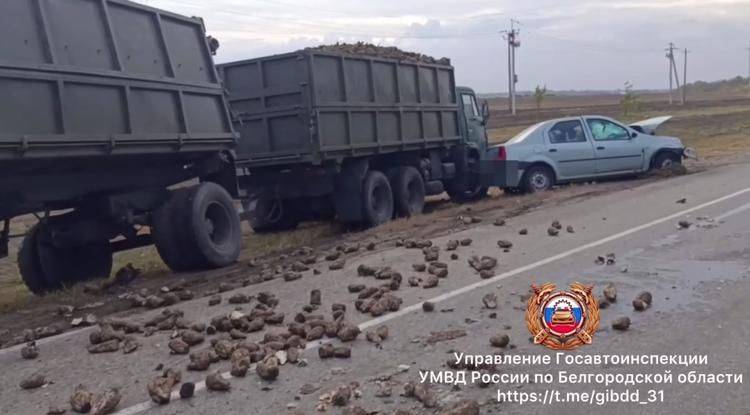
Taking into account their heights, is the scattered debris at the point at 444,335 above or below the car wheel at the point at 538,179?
above

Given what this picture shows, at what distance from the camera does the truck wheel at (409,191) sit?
17.1m

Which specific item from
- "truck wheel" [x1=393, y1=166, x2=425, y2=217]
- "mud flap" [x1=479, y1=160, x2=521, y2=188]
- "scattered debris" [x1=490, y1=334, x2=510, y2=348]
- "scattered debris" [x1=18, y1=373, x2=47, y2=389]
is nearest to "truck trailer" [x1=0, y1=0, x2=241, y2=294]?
"scattered debris" [x1=18, y1=373, x2=47, y2=389]

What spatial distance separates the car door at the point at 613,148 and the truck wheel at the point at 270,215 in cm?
697

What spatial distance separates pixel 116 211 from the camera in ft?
36.1

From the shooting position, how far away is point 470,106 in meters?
20.5

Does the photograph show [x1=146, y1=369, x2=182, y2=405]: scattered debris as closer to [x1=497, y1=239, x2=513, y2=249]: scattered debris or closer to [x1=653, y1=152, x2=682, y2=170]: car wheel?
[x1=497, y1=239, x2=513, y2=249]: scattered debris

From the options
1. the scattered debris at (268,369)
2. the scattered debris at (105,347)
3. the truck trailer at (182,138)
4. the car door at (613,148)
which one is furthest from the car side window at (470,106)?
the scattered debris at (268,369)

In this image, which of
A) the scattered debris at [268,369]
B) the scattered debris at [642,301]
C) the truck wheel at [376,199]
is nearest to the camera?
the scattered debris at [268,369]

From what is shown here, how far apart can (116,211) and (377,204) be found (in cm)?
610

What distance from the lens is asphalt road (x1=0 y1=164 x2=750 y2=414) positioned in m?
5.71

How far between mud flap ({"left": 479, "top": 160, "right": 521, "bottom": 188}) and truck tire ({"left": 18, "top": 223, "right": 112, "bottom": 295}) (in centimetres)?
933

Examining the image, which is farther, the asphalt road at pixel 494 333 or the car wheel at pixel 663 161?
the car wheel at pixel 663 161

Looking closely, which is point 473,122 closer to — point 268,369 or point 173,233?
point 173,233

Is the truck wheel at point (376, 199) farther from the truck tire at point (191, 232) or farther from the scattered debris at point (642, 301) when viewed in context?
the scattered debris at point (642, 301)
